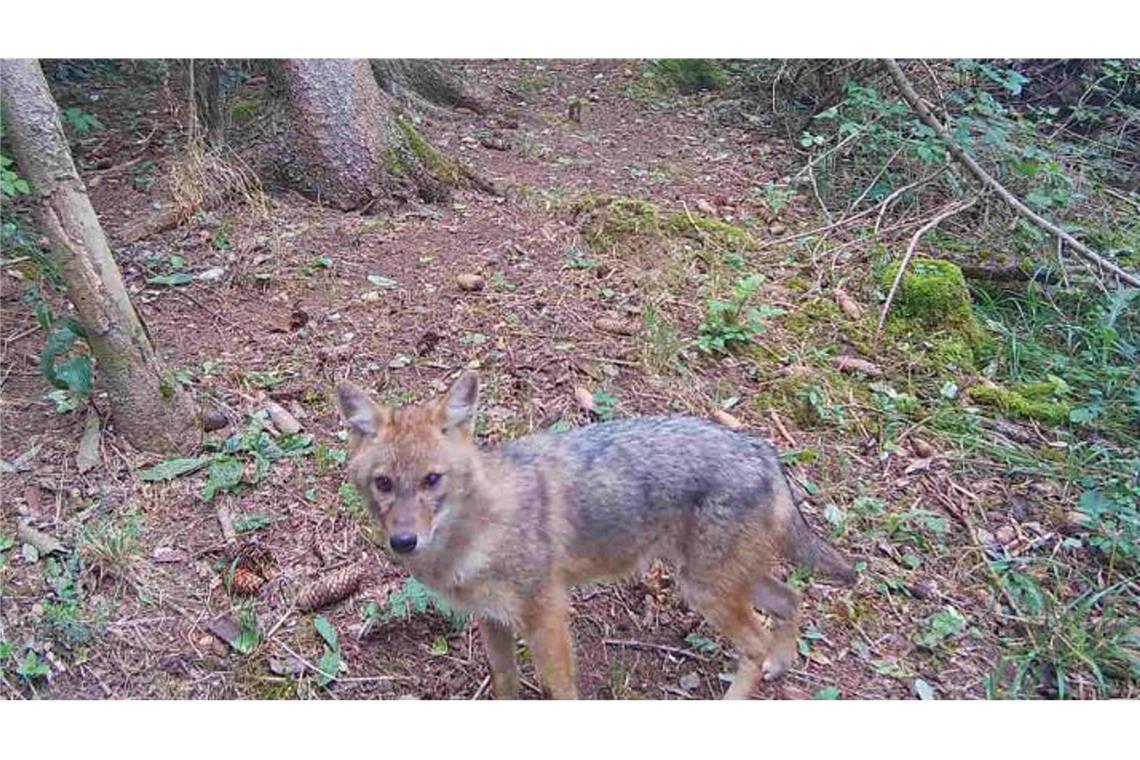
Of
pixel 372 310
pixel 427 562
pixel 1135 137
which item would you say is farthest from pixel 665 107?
pixel 427 562

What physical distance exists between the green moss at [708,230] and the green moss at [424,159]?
186 cm

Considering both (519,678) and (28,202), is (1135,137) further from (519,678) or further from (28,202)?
(28,202)

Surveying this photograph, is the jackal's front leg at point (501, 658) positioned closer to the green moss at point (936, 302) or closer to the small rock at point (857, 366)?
the small rock at point (857, 366)

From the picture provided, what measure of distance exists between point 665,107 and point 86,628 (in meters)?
8.37

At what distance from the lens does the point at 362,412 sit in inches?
145

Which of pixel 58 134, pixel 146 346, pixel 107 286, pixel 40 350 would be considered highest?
pixel 58 134

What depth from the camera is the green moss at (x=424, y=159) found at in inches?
293

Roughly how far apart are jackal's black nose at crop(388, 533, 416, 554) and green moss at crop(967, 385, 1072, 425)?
446cm

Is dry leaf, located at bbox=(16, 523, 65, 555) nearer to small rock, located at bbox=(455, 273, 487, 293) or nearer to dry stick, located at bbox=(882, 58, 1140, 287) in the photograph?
small rock, located at bbox=(455, 273, 487, 293)

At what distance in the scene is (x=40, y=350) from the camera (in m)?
5.75

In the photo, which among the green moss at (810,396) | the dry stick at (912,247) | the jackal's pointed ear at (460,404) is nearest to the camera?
the jackal's pointed ear at (460,404)

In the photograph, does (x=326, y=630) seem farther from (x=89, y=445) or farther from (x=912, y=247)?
(x=912, y=247)

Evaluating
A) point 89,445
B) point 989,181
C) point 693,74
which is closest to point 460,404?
point 89,445

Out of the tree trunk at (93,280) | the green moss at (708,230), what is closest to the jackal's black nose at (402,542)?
the tree trunk at (93,280)
